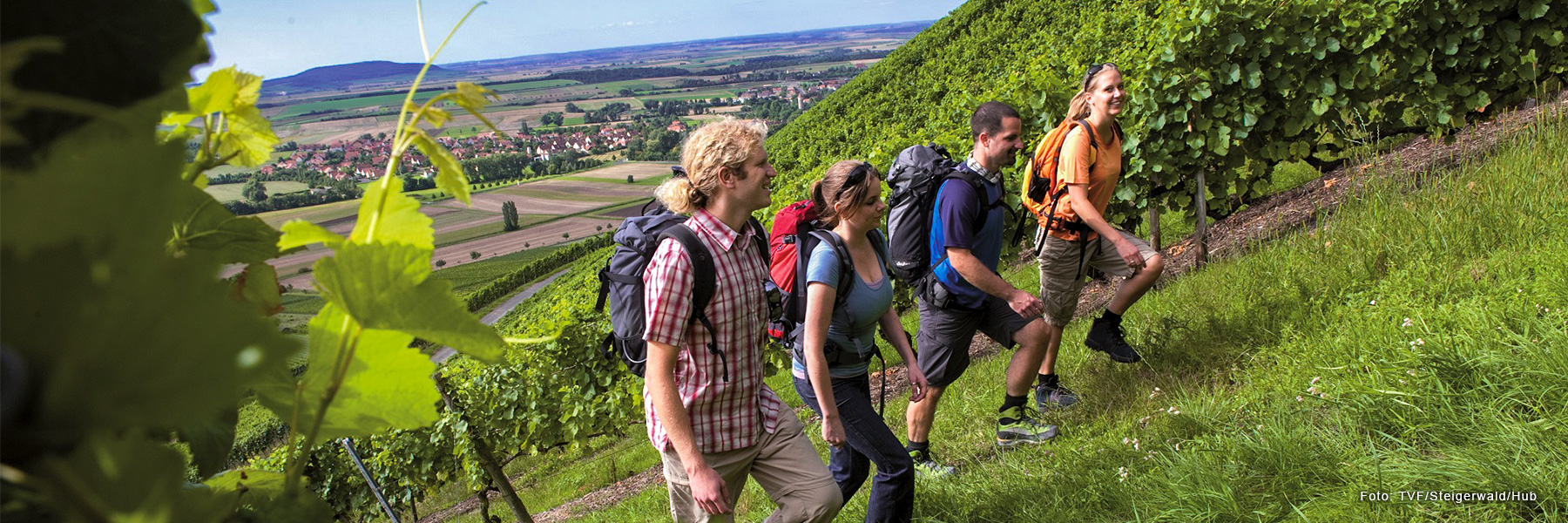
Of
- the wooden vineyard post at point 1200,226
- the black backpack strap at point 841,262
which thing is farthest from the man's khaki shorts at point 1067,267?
the wooden vineyard post at point 1200,226

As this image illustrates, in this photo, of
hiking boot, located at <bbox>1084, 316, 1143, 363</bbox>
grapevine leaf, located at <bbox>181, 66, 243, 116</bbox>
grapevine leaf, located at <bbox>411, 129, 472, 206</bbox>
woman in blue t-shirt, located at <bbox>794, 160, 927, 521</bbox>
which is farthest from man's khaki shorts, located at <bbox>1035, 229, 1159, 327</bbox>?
grapevine leaf, located at <bbox>181, 66, 243, 116</bbox>

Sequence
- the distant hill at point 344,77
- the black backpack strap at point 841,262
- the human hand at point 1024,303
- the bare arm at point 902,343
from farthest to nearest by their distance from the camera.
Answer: the distant hill at point 344,77
the human hand at point 1024,303
the bare arm at point 902,343
the black backpack strap at point 841,262

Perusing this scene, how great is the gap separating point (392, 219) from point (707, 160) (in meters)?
2.37

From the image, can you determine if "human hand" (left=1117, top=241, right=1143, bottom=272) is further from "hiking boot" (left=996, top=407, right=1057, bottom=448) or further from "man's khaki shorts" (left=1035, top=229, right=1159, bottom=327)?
"hiking boot" (left=996, top=407, right=1057, bottom=448)

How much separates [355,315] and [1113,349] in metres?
4.93

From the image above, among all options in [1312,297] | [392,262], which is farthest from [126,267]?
[1312,297]

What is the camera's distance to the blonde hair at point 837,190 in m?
3.60

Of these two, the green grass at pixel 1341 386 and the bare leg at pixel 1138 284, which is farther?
the bare leg at pixel 1138 284

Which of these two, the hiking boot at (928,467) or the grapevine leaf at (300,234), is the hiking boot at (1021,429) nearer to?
the hiking boot at (928,467)

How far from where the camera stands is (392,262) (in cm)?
56

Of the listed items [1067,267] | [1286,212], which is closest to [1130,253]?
[1067,267]

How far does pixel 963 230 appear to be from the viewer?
4.11 meters

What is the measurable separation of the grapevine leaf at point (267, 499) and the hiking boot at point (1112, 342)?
4.71 m

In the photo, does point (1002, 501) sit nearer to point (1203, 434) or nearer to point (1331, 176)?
point (1203, 434)
